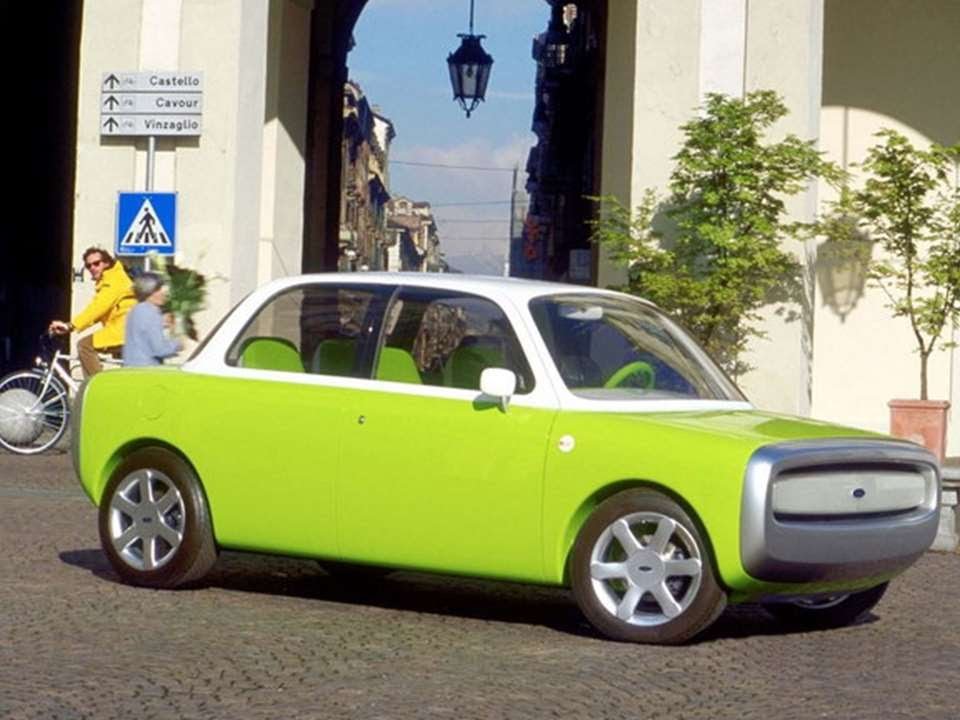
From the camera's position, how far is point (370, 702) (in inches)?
304

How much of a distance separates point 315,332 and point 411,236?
158m

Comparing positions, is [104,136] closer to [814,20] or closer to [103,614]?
[814,20]

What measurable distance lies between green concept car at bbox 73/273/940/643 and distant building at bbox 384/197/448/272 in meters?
130

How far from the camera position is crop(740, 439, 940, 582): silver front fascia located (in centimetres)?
926

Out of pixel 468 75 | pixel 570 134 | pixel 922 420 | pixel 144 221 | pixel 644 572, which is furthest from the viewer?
pixel 570 134

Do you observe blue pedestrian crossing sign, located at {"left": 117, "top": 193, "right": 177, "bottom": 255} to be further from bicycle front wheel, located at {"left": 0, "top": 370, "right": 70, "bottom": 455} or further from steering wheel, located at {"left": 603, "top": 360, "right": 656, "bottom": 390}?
steering wheel, located at {"left": 603, "top": 360, "right": 656, "bottom": 390}

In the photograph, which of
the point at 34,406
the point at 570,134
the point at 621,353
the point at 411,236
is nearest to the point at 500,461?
the point at 621,353

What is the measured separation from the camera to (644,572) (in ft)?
31.2

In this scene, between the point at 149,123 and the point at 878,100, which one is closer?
the point at 149,123

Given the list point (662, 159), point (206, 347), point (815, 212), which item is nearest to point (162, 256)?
point (662, 159)

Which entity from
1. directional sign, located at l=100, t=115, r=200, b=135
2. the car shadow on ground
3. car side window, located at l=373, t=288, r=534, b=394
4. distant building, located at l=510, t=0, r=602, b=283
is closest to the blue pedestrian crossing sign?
directional sign, located at l=100, t=115, r=200, b=135

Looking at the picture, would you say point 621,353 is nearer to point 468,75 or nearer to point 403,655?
point 403,655

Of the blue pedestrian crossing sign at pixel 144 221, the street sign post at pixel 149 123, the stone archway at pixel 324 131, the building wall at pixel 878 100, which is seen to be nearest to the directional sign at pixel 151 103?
the street sign post at pixel 149 123

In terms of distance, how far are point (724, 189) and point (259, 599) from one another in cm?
1029
